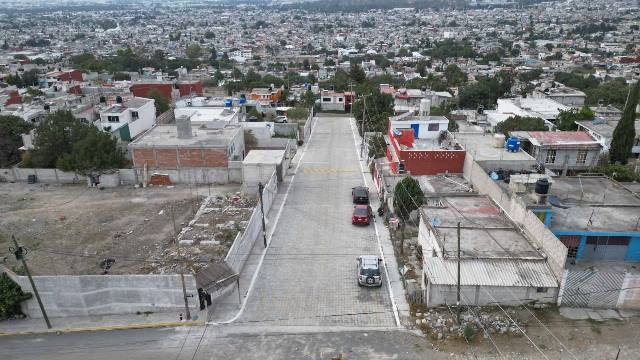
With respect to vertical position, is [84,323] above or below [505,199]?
below

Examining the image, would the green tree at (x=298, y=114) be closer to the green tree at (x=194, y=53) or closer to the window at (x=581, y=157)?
the window at (x=581, y=157)

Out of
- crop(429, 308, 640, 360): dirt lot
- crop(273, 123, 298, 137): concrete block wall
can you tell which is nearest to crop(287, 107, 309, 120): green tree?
crop(273, 123, 298, 137): concrete block wall

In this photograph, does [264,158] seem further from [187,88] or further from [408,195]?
[187,88]

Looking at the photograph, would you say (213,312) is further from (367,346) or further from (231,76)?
(231,76)

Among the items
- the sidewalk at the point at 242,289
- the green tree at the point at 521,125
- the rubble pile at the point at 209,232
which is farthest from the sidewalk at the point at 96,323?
the green tree at the point at 521,125

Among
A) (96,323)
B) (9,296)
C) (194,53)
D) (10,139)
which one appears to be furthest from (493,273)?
(194,53)

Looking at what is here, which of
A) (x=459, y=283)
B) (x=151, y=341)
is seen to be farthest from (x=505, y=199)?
(x=151, y=341)
